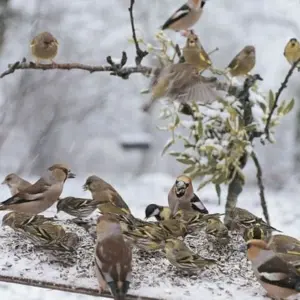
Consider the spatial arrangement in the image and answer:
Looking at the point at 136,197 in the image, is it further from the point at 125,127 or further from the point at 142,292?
the point at 142,292

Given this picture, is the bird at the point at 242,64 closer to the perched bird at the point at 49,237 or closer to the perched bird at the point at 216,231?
the perched bird at the point at 216,231

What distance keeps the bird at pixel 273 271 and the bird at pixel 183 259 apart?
0.15 meters

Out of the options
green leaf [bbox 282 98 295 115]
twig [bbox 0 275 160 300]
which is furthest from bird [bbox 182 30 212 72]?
twig [bbox 0 275 160 300]

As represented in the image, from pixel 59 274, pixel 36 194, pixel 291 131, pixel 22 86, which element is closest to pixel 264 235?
pixel 59 274

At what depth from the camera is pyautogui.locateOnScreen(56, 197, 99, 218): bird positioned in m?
2.17

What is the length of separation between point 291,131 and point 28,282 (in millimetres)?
6042

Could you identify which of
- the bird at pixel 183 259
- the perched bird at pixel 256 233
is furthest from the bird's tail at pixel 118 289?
the perched bird at pixel 256 233

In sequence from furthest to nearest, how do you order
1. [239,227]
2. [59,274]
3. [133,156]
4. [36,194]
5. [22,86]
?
[133,156]
[22,86]
[36,194]
[239,227]
[59,274]

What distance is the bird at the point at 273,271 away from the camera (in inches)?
63.9

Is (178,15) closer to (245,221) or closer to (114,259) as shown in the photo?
(245,221)

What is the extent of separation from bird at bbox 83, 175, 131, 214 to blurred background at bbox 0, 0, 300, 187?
14.1 feet

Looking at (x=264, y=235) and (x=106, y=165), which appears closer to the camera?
(x=264, y=235)

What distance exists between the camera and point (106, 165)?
25.8ft

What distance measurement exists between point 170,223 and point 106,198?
37cm
